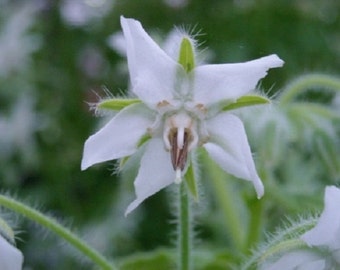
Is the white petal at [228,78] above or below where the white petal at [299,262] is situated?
above

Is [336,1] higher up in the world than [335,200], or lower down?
higher up

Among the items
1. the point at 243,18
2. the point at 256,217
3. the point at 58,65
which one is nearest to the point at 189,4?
the point at 243,18

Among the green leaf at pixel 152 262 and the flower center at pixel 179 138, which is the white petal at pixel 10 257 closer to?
the flower center at pixel 179 138

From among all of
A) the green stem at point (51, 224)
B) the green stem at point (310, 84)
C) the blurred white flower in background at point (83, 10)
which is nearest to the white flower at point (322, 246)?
the green stem at point (51, 224)

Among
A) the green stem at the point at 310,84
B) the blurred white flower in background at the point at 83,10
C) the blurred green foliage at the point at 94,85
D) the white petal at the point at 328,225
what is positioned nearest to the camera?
the white petal at the point at 328,225

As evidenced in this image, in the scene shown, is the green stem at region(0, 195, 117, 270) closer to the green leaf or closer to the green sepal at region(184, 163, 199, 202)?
the green sepal at region(184, 163, 199, 202)

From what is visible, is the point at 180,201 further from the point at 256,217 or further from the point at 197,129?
the point at 256,217

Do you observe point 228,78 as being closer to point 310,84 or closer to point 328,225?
point 328,225
